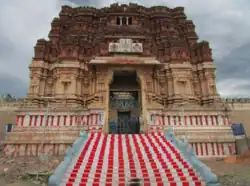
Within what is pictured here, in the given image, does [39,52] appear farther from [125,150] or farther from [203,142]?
[203,142]

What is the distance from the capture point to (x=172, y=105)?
51.6 feet

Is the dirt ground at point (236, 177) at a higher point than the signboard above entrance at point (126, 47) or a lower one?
lower

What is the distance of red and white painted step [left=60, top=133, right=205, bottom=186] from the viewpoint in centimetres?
558

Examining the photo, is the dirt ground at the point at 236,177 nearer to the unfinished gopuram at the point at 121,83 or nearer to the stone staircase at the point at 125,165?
the stone staircase at the point at 125,165

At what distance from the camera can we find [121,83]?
16.2 metres

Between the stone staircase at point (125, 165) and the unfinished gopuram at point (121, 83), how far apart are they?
2698 mm

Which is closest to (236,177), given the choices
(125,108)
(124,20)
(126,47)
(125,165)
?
(125,165)

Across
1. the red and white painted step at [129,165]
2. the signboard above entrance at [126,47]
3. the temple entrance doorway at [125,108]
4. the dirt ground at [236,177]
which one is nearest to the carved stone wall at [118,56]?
the signboard above entrance at [126,47]

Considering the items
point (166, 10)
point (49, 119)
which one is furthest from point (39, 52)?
point (166, 10)

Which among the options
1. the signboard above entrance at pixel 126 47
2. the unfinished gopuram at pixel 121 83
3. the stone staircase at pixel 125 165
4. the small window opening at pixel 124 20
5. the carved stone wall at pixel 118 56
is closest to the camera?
the stone staircase at pixel 125 165

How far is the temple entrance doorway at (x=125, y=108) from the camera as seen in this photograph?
531 inches

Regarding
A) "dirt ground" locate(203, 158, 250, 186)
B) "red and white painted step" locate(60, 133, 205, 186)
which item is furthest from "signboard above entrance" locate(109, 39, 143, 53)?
"dirt ground" locate(203, 158, 250, 186)

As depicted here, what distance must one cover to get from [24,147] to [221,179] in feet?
33.7

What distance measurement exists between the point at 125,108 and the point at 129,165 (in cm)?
898
